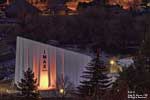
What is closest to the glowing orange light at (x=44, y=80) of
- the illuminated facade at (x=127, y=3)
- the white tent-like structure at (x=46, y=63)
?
the white tent-like structure at (x=46, y=63)

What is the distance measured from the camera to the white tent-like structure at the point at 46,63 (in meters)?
8.84

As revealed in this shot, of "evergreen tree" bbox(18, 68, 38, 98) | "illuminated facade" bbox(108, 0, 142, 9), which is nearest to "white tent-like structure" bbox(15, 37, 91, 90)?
"evergreen tree" bbox(18, 68, 38, 98)

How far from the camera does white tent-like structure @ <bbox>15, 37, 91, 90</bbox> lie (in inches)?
348

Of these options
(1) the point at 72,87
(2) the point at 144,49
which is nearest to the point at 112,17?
(1) the point at 72,87

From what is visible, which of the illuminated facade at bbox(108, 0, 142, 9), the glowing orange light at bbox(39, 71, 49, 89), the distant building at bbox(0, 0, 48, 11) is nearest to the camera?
the glowing orange light at bbox(39, 71, 49, 89)

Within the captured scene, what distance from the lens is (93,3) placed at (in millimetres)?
18797

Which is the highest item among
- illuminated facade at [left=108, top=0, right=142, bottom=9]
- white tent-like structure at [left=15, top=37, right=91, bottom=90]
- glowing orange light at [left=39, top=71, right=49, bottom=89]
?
illuminated facade at [left=108, top=0, right=142, bottom=9]

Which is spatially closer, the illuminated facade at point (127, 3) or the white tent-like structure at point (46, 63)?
the white tent-like structure at point (46, 63)

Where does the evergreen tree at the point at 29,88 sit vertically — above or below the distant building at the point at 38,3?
below

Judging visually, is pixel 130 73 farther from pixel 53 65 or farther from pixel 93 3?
pixel 93 3

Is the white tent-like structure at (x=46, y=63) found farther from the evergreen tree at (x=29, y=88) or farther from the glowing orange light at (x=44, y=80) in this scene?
the evergreen tree at (x=29, y=88)

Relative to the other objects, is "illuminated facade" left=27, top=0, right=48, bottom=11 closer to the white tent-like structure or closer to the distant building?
the distant building

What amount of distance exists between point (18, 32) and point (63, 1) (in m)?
5.60

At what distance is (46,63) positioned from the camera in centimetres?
891
